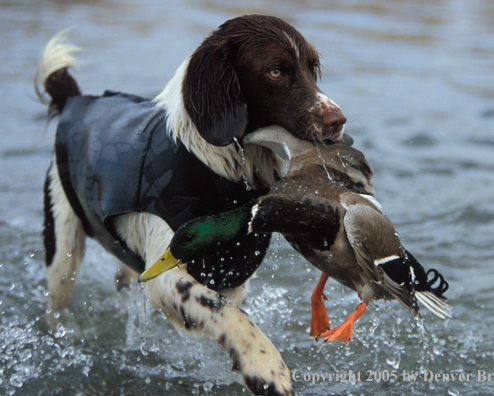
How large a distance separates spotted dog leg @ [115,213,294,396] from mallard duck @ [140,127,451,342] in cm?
19

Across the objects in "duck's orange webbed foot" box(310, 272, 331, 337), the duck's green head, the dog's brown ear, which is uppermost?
the dog's brown ear

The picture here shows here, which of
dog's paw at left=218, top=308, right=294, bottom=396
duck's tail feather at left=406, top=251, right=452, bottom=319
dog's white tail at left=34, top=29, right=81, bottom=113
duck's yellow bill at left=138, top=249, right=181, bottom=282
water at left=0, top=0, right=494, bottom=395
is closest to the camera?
dog's paw at left=218, top=308, right=294, bottom=396

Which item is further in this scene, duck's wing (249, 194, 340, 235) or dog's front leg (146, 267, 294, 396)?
dog's front leg (146, 267, 294, 396)

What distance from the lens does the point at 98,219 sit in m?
3.22

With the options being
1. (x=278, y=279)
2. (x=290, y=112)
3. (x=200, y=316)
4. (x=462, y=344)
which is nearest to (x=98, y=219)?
(x=200, y=316)

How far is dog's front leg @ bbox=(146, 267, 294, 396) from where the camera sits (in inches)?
94.6

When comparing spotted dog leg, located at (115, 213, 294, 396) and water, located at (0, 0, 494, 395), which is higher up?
spotted dog leg, located at (115, 213, 294, 396)

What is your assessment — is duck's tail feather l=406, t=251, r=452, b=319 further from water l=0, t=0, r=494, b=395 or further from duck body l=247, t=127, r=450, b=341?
water l=0, t=0, r=494, b=395

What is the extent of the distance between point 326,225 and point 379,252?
0.24 metres

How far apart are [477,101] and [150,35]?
19.4ft

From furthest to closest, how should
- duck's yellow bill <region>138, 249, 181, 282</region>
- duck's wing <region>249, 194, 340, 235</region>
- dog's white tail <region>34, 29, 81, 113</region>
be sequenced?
dog's white tail <region>34, 29, 81, 113</region> < duck's yellow bill <region>138, 249, 181, 282</region> < duck's wing <region>249, 194, 340, 235</region>

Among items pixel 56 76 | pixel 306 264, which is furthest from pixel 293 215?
pixel 306 264

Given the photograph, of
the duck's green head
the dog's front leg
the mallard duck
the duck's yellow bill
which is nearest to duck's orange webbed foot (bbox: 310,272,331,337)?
the mallard duck

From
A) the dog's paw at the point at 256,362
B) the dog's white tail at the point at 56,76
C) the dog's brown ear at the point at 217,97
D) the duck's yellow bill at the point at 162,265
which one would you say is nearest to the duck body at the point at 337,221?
the dog's brown ear at the point at 217,97
